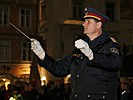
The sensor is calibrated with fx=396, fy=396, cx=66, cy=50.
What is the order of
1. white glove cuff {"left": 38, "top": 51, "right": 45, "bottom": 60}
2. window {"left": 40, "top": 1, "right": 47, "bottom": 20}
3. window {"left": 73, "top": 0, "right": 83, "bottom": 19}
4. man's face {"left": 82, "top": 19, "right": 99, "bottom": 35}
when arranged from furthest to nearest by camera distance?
1. window {"left": 40, "top": 1, "right": 47, "bottom": 20}
2. window {"left": 73, "top": 0, "right": 83, "bottom": 19}
3. white glove cuff {"left": 38, "top": 51, "right": 45, "bottom": 60}
4. man's face {"left": 82, "top": 19, "right": 99, "bottom": 35}

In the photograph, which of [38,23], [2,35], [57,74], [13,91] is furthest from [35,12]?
[57,74]

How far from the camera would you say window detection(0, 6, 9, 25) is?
33.9 m

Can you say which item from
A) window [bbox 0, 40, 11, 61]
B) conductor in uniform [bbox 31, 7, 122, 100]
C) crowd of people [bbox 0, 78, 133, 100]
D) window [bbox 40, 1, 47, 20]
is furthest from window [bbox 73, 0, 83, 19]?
conductor in uniform [bbox 31, 7, 122, 100]

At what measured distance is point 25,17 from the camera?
34938 mm

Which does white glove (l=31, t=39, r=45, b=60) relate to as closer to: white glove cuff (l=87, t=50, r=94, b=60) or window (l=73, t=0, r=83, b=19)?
white glove cuff (l=87, t=50, r=94, b=60)

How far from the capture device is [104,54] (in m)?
3.97

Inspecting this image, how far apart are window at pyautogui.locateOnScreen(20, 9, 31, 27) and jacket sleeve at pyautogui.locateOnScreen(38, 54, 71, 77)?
30293 millimetres

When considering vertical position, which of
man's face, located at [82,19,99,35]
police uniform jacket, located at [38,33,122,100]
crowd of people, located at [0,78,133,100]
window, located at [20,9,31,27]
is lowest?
crowd of people, located at [0,78,133,100]

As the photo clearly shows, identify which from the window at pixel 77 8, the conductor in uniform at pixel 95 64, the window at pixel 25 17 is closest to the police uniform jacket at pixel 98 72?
the conductor in uniform at pixel 95 64

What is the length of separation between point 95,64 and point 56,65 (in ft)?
2.52

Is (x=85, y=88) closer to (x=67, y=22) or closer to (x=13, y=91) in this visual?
(x=13, y=91)

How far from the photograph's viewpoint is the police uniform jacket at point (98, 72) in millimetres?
3920

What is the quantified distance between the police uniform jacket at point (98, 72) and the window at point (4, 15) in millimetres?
30232

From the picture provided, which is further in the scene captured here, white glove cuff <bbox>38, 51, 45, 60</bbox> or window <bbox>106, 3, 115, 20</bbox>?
Answer: window <bbox>106, 3, 115, 20</bbox>
